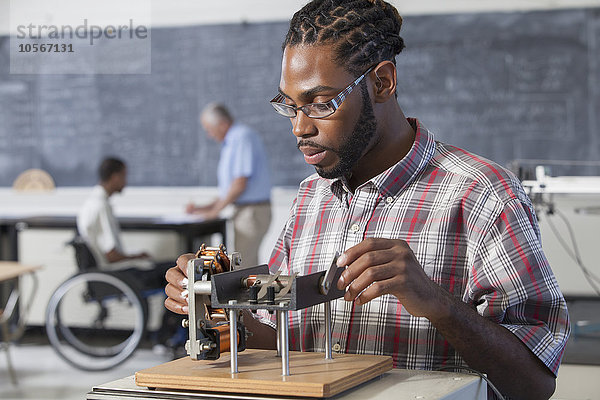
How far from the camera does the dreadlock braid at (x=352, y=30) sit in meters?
1.30

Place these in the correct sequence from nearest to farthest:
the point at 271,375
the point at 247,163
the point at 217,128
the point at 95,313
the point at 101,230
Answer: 1. the point at 271,375
2. the point at 101,230
3. the point at 95,313
4. the point at 247,163
5. the point at 217,128

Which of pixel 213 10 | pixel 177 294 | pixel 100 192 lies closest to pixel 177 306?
pixel 177 294

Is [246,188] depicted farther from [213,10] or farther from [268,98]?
[213,10]

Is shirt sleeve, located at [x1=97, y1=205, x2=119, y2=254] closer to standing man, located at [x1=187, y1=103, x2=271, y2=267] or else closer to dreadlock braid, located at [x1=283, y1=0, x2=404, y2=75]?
standing man, located at [x1=187, y1=103, x2=271, y2=267]

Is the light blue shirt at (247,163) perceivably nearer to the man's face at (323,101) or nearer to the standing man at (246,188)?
the standing man at (246,188)

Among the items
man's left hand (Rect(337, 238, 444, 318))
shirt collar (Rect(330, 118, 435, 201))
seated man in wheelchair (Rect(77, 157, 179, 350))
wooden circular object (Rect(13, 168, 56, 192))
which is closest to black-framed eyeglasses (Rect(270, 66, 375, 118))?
shirt collar (Rect(330, 118, 435, 201))

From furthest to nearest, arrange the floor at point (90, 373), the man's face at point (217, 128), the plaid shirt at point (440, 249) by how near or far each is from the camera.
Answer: the man's face at point (217, 128) < the floor at point (90, 373) < the plaid shirt at point (440, 249)

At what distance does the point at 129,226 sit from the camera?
5203 millimetres

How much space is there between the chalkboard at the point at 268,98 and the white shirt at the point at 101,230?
1.52 m

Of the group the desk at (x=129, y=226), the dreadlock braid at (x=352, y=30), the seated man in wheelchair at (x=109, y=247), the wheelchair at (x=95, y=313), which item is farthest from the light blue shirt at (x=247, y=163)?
the dreadlock braid at (x=352, y=30)

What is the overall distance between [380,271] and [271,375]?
0.19 m

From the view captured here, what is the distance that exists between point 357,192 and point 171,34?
5.13 meters

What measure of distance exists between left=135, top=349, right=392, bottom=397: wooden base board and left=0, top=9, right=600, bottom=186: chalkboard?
4596 millimetres

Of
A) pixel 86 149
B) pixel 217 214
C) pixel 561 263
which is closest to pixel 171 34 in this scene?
pixel 86 149
